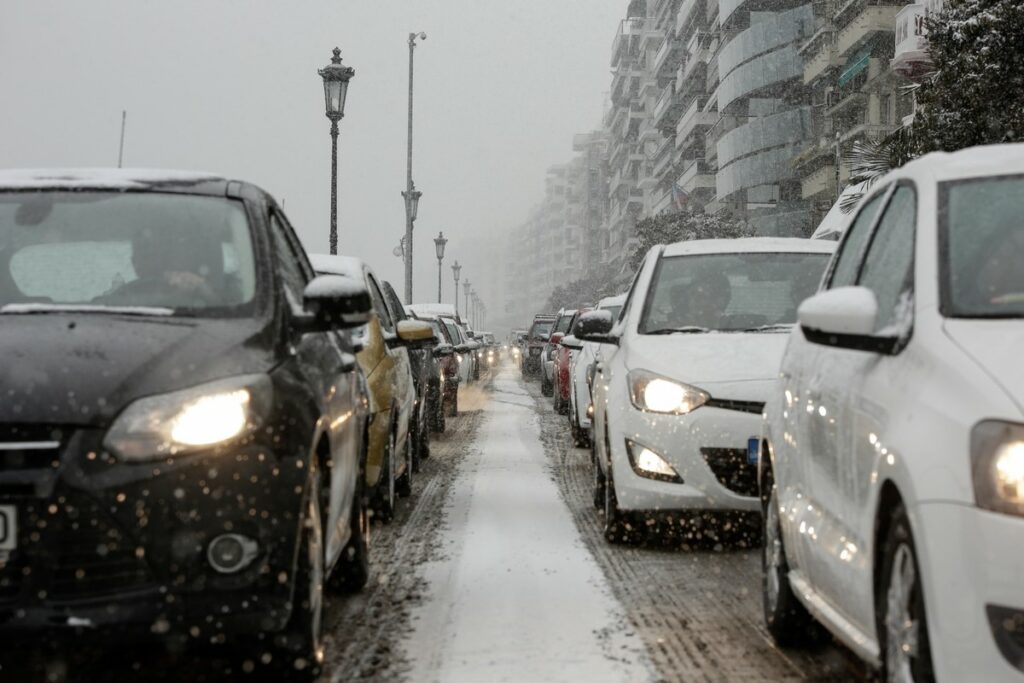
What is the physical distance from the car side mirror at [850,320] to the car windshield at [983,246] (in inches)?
7.3

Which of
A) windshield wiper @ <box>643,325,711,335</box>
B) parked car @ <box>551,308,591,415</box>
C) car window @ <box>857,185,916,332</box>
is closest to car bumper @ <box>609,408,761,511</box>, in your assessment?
windshield wiper @ <box>643,325,711,335</box>

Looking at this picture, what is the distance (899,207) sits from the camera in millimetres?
4918

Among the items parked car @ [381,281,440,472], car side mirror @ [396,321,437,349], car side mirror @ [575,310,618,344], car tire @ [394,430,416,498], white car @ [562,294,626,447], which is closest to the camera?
car side mirror @ [575,310,618,344]

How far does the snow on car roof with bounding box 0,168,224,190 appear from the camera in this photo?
18.3 ft

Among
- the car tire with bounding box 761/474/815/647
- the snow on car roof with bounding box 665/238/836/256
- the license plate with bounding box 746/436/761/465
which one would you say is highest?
the snow on car roof with bounding box 665/238/836/256

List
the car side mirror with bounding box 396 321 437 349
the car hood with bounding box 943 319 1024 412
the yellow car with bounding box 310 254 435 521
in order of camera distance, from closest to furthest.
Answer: the car hood with bounding box 943 319 1024 412 → the yellow car with bounding box 310 254 435 521 → the car side mirror with bounding box 396 321 437 349

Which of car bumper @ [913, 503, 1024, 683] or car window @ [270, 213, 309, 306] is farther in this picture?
car window @ [270, 213, 309, 306]

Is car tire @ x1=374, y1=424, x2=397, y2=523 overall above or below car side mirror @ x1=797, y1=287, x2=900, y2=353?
below

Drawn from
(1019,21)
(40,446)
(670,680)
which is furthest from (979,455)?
(1019,21)

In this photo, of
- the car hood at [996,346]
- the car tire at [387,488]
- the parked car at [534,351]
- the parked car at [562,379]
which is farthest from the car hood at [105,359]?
the parked car at [534,351]

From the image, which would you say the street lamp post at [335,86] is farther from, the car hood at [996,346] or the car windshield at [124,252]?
the car hood at [996,346]

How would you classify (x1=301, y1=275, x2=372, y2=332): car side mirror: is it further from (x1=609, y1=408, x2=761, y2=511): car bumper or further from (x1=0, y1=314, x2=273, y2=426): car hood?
(x1=609, y1=408, x2=761, y2=511): car bumper

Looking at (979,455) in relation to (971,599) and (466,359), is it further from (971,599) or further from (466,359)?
(466,359)

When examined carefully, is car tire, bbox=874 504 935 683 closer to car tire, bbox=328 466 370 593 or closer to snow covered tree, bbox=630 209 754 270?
car tire, bbox=328 466 370 593
